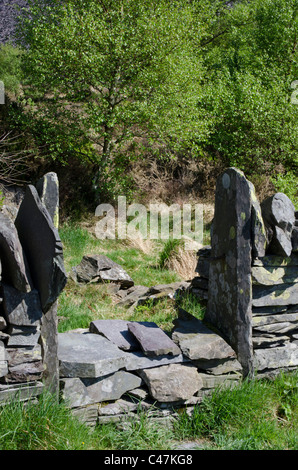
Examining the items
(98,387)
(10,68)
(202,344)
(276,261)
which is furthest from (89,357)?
(10,68)

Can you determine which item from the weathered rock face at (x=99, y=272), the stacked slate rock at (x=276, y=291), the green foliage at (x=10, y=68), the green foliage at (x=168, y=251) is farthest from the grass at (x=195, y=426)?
the green foliage at (x=10, y=68)

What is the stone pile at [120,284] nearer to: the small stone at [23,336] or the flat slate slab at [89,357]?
the flat slate slab at [89,357]

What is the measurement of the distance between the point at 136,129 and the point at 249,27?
11058 mm

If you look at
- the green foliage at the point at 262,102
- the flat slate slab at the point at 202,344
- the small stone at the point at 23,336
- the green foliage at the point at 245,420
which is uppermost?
the green foliage at the point at 262,102

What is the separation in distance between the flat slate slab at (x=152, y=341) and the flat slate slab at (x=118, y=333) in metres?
0.08

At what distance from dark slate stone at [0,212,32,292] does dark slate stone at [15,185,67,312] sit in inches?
4.3

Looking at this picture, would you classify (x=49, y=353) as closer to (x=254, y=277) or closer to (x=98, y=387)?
(x=98, y=387)

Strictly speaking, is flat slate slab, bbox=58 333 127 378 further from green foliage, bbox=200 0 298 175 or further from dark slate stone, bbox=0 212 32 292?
green foliage, bbox=200 0 298 175

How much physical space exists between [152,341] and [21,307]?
108 cm

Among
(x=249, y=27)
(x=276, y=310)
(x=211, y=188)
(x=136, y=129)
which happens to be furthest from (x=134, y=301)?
(x=249, y=27)

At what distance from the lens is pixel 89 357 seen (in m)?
2.98

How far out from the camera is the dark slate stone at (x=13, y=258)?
272 centimetres

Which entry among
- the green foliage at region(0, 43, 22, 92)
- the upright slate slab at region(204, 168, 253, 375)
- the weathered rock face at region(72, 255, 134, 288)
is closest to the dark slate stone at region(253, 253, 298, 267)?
the upright slate slab at region(204, 168, 253, 375)

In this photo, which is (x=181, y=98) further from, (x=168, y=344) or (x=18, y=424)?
(x=18, y=424)
